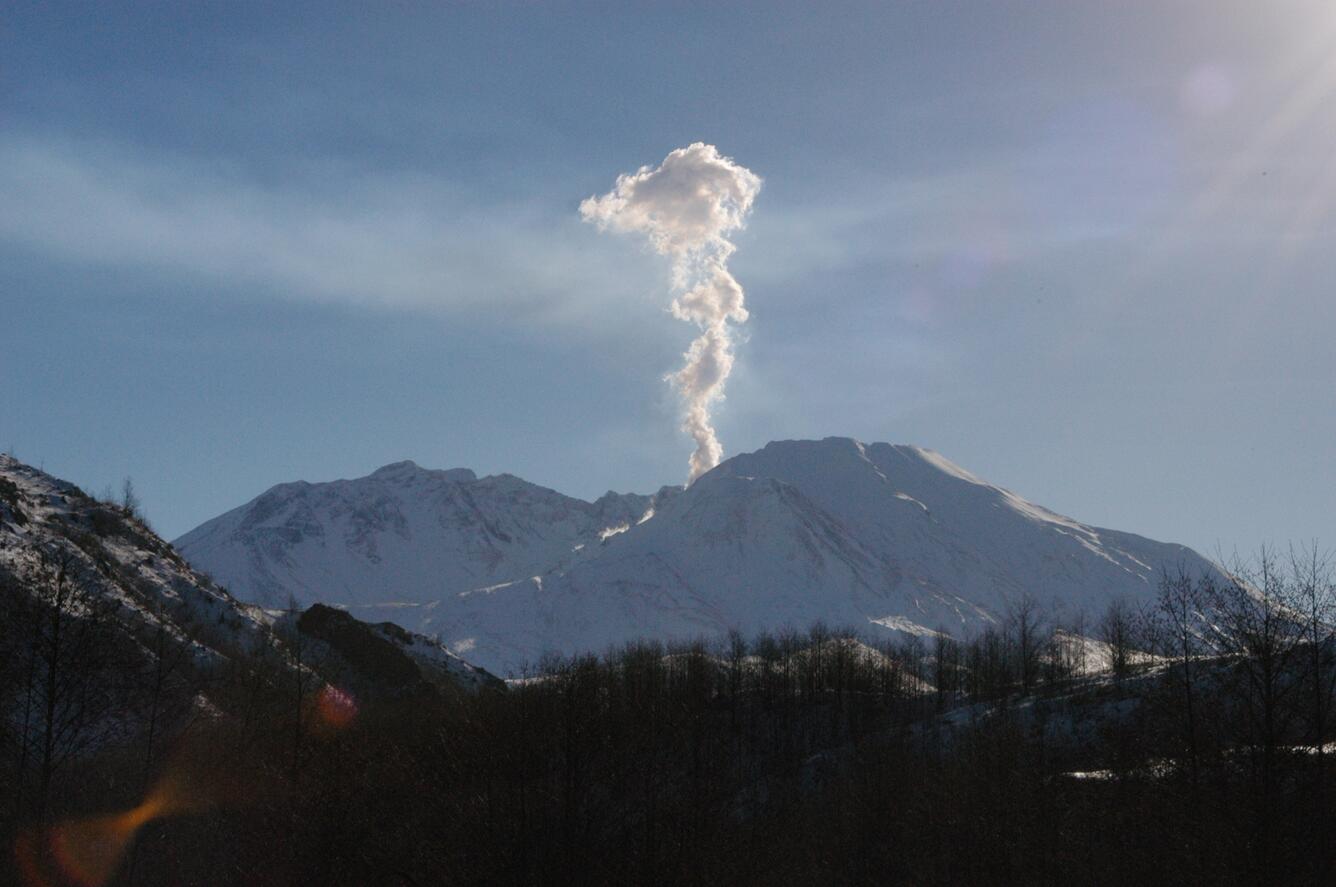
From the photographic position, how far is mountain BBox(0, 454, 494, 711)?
44031 millimetres

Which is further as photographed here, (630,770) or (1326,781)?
(630,770)

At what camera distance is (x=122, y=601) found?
5759 centimetres

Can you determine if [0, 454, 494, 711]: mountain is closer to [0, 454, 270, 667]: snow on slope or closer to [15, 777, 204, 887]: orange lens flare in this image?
[0, 454, 270, 667]: snow on slope

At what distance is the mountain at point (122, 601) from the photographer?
144 ft

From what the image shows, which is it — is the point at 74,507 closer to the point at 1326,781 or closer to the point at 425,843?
the point at 425,843

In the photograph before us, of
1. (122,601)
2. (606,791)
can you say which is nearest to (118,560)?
(122,601)

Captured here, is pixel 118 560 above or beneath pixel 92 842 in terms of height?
above

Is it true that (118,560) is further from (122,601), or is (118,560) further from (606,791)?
(606,791)

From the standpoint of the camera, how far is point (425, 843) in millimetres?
33875

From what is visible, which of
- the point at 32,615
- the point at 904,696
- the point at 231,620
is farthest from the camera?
the point at 904,696

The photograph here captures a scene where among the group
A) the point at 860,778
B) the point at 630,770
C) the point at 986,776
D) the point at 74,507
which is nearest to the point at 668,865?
the point at 630,770

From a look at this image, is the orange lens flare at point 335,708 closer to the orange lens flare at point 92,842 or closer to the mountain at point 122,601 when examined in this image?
the mountain at point 122,601

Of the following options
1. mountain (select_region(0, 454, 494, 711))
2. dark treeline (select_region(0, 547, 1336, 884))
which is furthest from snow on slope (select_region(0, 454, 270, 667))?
dark treeline (select_region(0, 547, 1336, 884))

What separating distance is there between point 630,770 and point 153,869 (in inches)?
644
